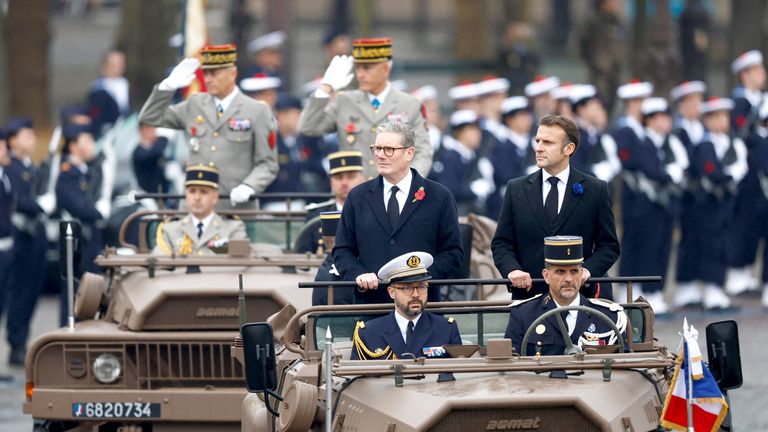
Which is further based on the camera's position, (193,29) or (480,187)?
(480,187)

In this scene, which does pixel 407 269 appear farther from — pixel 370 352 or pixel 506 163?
pixel 506 163

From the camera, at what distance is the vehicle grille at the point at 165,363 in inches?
500

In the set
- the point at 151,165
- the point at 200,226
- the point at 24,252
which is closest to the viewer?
the point at 200,226

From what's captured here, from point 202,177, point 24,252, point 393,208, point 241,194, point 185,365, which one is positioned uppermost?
point 202,177

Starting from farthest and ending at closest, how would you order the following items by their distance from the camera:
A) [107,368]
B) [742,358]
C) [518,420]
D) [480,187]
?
1. [480,187]
2. [742,358]
3. [107,368]
4. [518,420]

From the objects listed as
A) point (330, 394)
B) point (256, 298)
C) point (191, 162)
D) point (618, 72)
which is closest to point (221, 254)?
point (256, 298)

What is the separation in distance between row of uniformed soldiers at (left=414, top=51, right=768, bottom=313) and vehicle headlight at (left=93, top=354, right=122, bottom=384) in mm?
9156

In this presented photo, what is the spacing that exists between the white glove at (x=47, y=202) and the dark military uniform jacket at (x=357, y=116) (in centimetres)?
443

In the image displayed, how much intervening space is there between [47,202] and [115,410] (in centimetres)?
692

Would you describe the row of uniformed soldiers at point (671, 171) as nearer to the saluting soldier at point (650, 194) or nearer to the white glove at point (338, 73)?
the saluting soldier at point (650, 194)

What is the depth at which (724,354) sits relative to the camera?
31.9 ft

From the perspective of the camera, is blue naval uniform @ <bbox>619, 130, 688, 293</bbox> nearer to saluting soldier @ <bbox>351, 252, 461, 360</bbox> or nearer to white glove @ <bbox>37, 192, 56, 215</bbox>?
white glove @ <bbox>37, 192, 56, 215</bbox>

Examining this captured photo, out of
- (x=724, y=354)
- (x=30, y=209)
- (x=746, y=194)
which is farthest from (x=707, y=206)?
(x=724, y=354)

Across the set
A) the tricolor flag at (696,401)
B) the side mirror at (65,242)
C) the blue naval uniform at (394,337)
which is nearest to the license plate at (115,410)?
the side mirror at (65,242)
